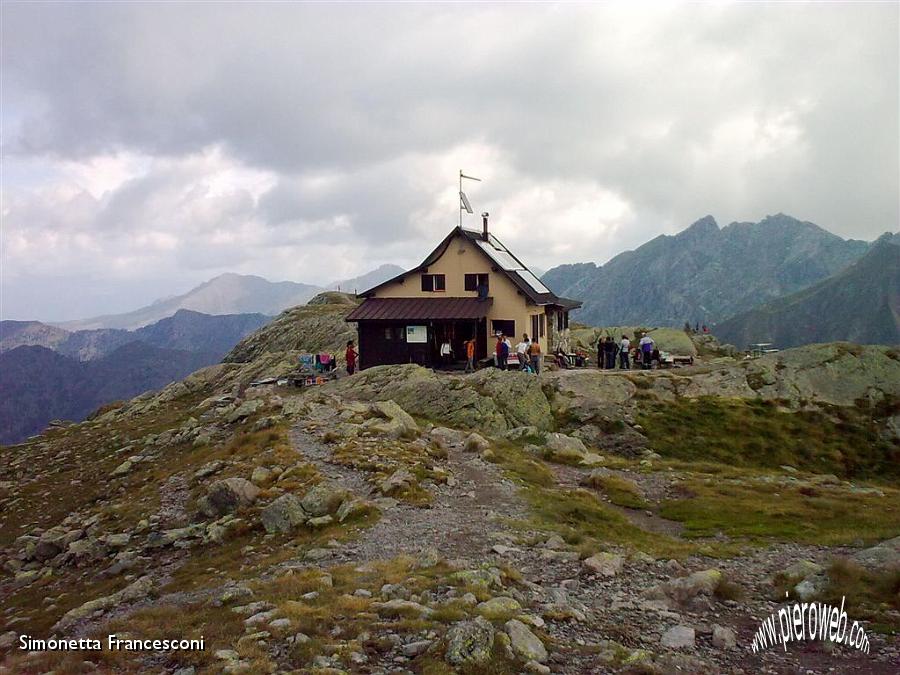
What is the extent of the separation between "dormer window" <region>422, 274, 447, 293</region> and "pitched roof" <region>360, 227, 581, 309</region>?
967mm

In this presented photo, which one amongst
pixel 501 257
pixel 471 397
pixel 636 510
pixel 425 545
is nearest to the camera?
pixel 425 545

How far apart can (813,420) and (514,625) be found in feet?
121

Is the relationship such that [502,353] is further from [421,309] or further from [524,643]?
[524,643]

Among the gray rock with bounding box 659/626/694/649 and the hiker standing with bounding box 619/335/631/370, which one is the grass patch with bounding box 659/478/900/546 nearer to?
the gray rock with bounding box 659/626/694/649

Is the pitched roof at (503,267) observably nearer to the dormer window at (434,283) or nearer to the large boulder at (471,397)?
the dormer window at (434,283)

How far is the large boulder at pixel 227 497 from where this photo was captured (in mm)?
20469

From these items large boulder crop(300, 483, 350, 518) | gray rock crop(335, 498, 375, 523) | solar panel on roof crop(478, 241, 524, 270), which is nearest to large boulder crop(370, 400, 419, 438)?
large boulder crop(300, 483, 350, 518)

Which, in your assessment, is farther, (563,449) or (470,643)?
(563,449)

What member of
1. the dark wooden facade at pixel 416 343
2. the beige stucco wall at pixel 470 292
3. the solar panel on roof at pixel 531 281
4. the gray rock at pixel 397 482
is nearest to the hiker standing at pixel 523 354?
the beige stucco wall at pixel 470 292

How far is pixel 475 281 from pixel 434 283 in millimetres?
3448

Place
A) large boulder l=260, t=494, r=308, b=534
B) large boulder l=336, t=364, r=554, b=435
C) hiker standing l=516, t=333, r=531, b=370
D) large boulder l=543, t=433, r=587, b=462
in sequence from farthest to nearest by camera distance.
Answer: hiker standing l=516, t=333, r=531, b=370 < large boulder l=336, t=364, r=554, b=435 < large boulder l=543, t=433, r=587, b=462 < large boulder l=260, t=494, r=308, b=534

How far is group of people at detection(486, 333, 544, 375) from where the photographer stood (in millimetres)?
43156

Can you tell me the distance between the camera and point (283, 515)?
18.7 meters

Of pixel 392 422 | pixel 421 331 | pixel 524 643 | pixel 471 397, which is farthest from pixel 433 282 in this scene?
pixel 524 643
